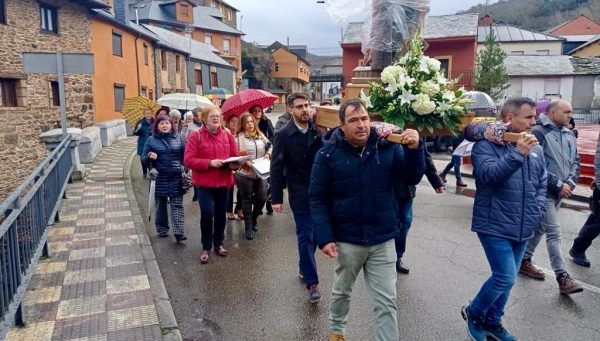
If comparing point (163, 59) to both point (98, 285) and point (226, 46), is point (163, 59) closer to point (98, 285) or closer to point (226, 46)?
point (226, 46)

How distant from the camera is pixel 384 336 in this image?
294 centimetres

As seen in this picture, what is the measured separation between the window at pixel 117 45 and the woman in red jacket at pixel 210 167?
20.8 metres

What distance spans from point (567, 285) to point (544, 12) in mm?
87935

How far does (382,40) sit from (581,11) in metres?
85.5

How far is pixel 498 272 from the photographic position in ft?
10.9

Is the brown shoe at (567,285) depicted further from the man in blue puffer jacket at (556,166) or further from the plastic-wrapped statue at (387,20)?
the plastic-wrapped statue at (387,20)

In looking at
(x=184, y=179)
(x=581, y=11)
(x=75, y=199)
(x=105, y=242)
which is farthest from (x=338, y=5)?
(x=581, y=11)

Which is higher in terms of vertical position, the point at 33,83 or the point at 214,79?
the point at 214,79

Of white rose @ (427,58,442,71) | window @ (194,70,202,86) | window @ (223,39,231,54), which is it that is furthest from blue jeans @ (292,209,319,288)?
window @ (223,39,231,54)

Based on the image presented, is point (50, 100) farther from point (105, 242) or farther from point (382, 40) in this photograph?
point (382, 40)

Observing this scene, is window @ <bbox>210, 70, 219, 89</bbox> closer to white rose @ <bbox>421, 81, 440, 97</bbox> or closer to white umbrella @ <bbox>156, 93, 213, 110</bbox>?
white umbrella @ <bbox>156, 93, 213, 110</bbox>

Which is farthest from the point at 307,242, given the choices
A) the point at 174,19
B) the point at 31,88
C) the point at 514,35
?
the point at 514,35

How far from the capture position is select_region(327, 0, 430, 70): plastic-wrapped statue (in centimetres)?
486

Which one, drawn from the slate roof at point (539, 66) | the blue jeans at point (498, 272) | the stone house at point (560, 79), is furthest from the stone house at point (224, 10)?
the blue jeans at point (498, 272)
